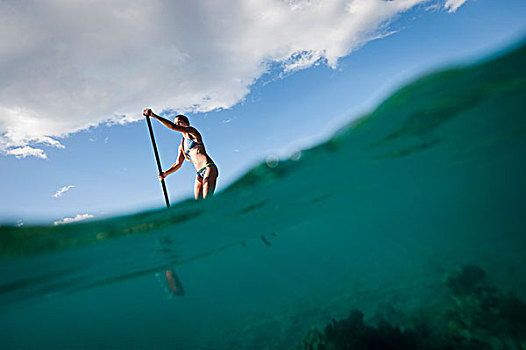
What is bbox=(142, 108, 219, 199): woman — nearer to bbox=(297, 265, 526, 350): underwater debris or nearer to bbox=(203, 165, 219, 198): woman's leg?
bbox=(203, 165, 219, 198): woman's leg

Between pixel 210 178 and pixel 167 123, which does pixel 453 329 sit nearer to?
pixel 210 178

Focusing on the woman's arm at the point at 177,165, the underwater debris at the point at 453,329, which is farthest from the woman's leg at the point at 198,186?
the underwater debris at the point at 453,329

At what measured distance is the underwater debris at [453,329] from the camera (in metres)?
10.9

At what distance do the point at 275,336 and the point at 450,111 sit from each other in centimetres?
1706

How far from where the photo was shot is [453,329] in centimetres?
1198

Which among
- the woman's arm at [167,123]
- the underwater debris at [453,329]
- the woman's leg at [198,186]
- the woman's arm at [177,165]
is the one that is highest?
the woman's arm at [167,123]

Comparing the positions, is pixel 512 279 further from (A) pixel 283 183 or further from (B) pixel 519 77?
(A) pixel 283 183

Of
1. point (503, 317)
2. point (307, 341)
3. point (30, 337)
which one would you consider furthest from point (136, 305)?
point (503, 317)

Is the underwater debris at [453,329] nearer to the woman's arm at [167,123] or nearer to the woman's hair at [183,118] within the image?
the woman's arm at [167,123]

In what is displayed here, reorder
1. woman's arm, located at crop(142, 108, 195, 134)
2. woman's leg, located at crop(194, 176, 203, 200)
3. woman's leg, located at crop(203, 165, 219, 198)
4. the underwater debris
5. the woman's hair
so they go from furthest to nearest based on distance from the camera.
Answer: the underwater debris
woman's leg, located at crop(194, 176, 203, 200)
woman's leg, located at crop(203, 165, 219, 198)
the woman's hair
woman's arm, located at crop(142, 108, 195, 134)

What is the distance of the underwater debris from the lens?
35.7 feet

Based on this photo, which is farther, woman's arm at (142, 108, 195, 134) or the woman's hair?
the woman's hair

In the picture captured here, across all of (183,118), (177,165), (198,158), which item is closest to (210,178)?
(198,158)

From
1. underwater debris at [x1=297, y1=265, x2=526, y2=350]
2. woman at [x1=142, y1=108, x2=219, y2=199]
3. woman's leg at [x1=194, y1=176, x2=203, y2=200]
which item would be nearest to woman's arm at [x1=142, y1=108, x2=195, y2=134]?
woman at [x1=142, y1=108, x2=219, y2=199]
